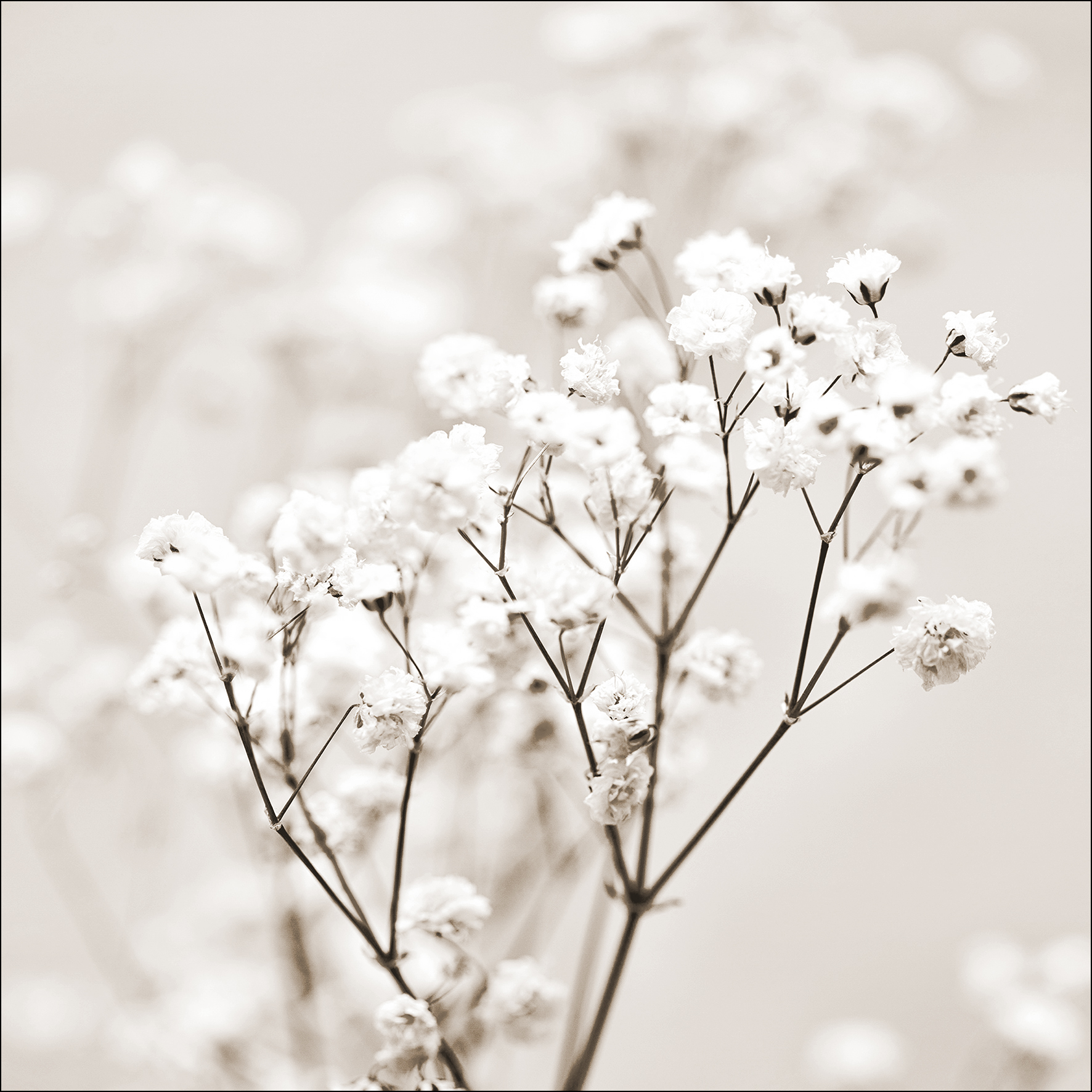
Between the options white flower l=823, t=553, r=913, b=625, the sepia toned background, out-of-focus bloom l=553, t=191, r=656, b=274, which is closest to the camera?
white flower l=823, t=553, r=913, b=625

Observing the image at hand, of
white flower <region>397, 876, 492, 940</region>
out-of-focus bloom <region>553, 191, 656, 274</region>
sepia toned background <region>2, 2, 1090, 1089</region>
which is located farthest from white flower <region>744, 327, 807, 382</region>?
sepia toned background <region>2, 2, 1090, 1089</region>

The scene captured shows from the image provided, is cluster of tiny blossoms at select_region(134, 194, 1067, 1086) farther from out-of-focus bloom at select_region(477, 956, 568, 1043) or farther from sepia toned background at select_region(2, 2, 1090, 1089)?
sepia toned background at select_region(2, 2, 1090, 1089)

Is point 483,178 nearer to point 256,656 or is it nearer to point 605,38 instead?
point 605,38

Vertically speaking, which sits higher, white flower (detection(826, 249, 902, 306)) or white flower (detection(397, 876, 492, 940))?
white flower (detection(826, 249, 902, 306))

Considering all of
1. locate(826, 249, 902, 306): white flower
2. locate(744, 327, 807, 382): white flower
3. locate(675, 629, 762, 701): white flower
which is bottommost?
locate(675, 629, 762, 701): white flower

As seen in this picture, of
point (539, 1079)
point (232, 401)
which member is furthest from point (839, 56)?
point (539, 1079)

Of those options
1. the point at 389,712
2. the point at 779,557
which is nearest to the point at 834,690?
the point at 389,712

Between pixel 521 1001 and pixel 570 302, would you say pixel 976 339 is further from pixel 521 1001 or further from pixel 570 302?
pixel 521 1001
